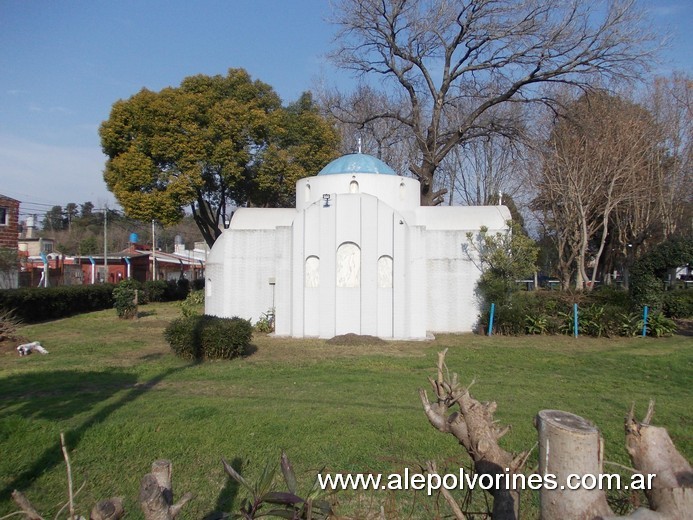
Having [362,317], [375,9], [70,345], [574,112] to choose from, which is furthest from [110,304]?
[574,112]

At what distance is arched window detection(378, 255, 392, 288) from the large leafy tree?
10.9 meters

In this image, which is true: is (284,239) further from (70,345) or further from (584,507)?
(584,507)

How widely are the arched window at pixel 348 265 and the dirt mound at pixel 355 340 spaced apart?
176cm

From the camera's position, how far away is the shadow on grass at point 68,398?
20.0ft

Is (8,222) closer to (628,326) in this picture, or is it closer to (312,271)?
(312,271)

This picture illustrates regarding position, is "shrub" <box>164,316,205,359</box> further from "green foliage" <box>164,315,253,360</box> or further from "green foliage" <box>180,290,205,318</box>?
"green foliage" <box>180,290,205,318</box>

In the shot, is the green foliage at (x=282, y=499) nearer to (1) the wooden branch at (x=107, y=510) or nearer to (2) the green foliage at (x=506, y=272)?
(1) the wooden branch at (x=107, y=510)

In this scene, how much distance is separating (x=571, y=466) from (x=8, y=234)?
28710 millimetres

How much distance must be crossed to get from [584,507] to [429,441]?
4.69 metres

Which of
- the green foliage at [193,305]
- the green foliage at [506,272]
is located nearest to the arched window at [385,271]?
the green foliage at [506,272]

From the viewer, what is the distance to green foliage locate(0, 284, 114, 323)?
21567 mm

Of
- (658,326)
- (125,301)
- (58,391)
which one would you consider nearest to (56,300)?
(125,301)

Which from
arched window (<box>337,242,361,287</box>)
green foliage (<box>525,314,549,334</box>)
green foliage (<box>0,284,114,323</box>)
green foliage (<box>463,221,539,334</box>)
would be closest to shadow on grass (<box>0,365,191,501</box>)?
arched window (<box>337,242,361,287</box>)

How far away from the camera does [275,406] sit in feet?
27.9
